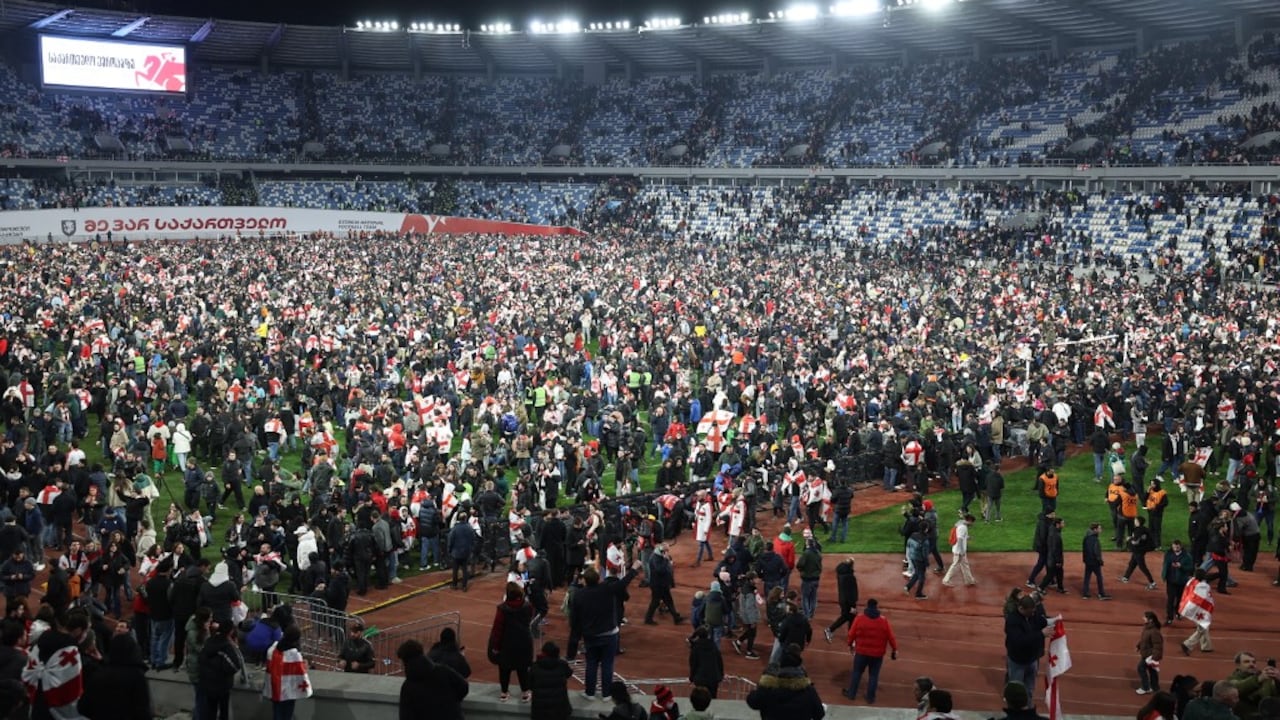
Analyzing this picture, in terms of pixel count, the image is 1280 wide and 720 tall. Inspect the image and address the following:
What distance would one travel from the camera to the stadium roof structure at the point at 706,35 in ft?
204

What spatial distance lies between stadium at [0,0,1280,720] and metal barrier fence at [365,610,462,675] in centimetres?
9

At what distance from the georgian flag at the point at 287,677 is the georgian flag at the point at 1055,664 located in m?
6.76

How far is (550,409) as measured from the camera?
27.0 meters

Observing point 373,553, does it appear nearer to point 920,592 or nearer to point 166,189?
point 920,592

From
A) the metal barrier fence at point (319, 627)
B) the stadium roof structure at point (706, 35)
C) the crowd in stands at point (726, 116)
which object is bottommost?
the metal barrier fence at point (319, 627)

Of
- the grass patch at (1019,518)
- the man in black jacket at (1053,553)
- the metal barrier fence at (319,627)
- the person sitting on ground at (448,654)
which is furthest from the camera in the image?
the grass patch at (1019,518)

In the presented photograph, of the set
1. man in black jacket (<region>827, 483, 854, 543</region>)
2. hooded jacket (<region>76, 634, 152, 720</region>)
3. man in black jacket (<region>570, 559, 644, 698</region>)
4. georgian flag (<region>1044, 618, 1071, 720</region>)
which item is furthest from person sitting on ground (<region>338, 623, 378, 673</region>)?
man in black jacket (<region>827, 483, 854, 543</region>)

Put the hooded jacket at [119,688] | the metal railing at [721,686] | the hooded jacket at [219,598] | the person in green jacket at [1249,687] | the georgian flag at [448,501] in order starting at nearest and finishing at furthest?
the hooded jacket at [119,688] → the person in green jacket at [1249,687] → the hooded jacket at [219,598] → the metal railing at [721,686] → the georgian flag at [448,501]

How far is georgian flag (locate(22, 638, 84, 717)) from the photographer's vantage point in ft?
31.6

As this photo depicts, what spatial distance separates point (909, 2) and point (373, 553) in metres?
56.6

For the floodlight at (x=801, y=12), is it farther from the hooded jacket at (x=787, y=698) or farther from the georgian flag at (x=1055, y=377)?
the hooded jacket at (x=787, y=698)

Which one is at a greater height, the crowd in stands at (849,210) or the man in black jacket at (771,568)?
the crowd in stands at (849,210)

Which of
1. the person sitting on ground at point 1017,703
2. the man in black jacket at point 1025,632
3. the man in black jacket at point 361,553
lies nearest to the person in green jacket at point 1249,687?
the person sitting on ground at point 1017,703

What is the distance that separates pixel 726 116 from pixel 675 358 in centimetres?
5156
